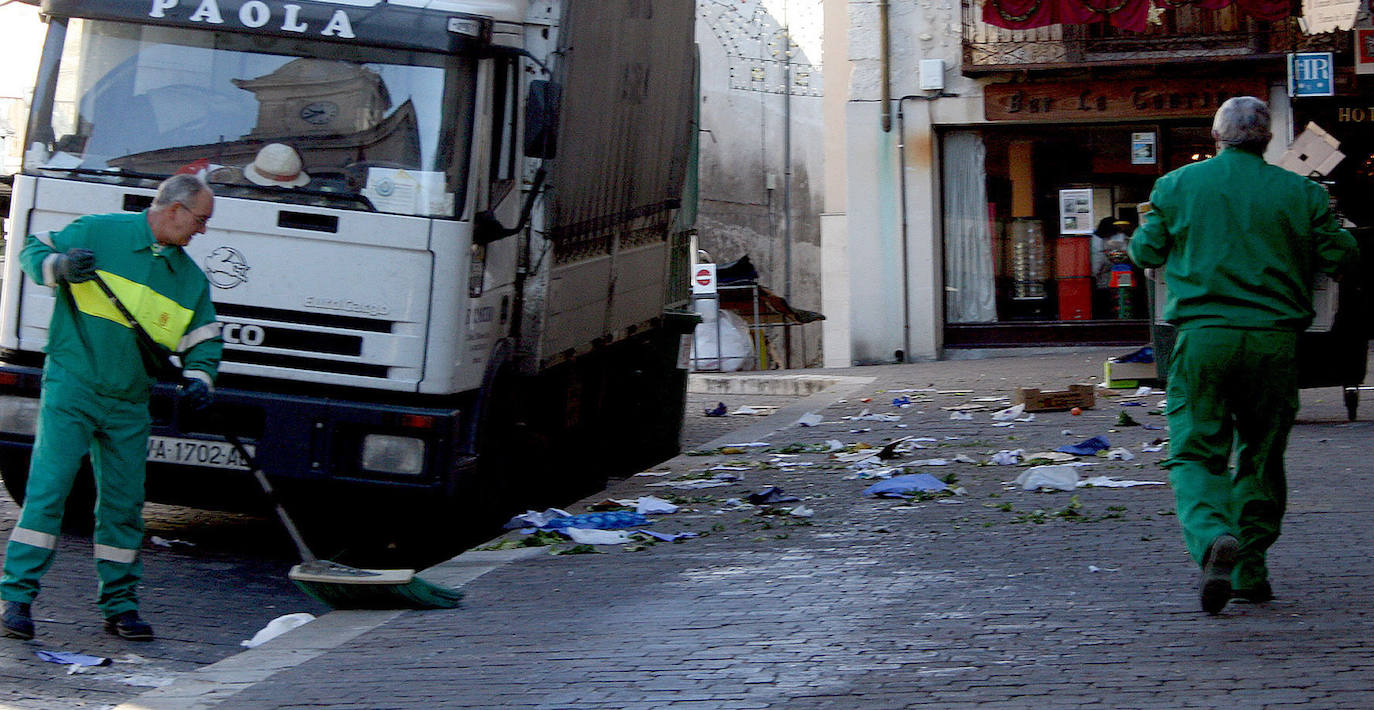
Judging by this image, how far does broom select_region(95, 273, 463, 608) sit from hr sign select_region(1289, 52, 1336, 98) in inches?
562

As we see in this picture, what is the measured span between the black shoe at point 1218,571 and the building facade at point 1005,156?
51.7 feet

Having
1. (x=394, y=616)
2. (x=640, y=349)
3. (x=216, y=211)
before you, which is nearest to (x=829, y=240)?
(x=640, y=349)

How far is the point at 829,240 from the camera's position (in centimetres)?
2469

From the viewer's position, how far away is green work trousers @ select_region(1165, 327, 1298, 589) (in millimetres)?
5453

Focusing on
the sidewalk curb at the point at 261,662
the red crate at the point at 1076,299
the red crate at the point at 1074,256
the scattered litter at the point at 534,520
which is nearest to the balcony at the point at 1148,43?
the red crate at the point at 1074,256

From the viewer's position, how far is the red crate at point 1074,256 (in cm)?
2133

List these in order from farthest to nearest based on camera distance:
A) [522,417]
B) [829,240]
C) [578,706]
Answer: [829,240] → [522,417] → [578,706]

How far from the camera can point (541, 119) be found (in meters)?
7.79

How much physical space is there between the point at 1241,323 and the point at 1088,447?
5.22 meters

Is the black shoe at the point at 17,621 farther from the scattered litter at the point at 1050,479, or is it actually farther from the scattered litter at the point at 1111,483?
the scattered litter at the point at 1111,483

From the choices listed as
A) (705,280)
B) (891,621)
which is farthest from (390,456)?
(705,280)

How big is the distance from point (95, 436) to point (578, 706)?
7.71 feet

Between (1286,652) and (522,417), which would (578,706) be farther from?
(522,417)

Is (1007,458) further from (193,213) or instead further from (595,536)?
(193,213)
